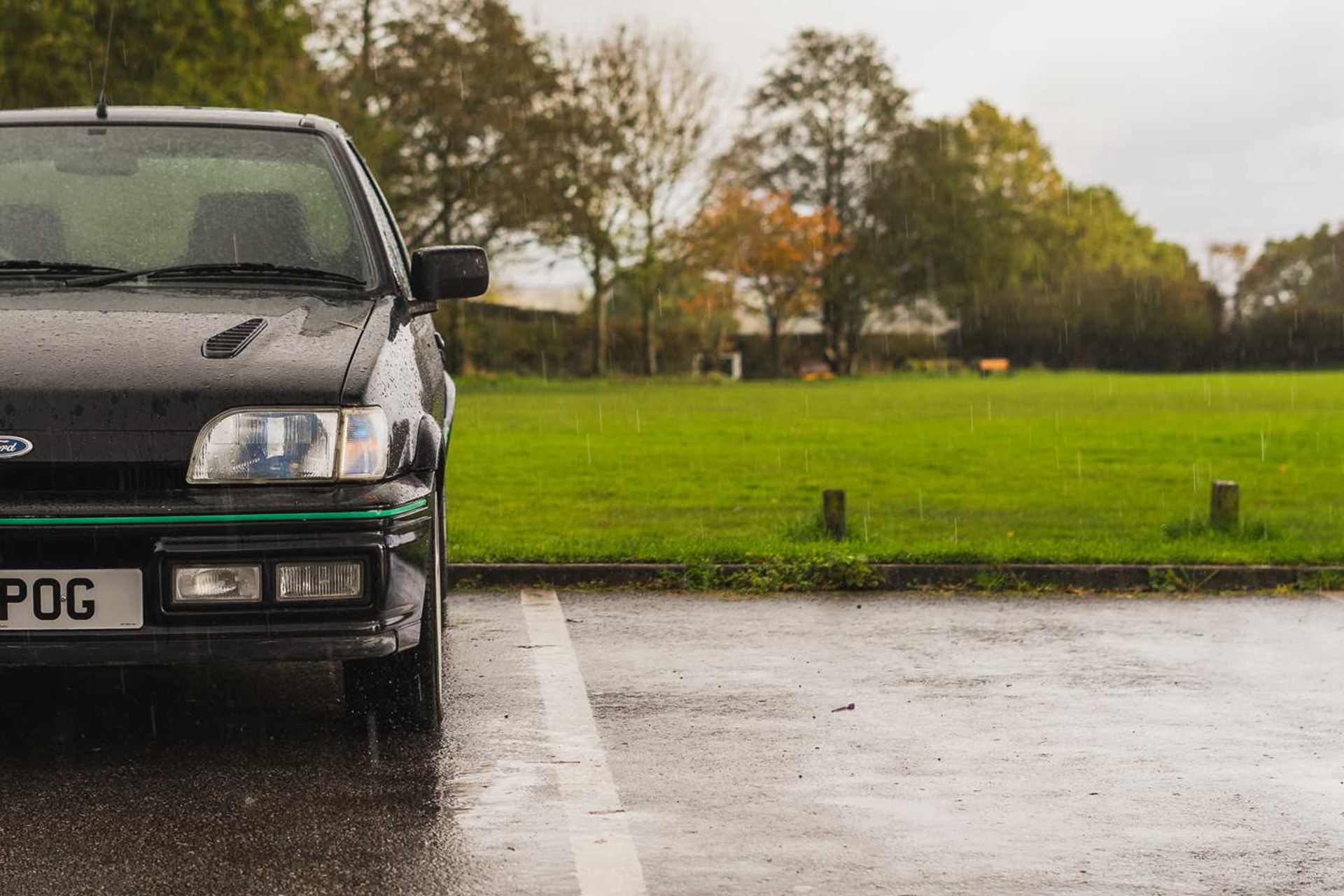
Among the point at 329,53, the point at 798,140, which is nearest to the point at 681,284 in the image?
the point at 798,140

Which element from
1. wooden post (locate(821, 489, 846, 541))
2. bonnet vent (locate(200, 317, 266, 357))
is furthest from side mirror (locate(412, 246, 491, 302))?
wooden post (locate(821, 489, 846, 541))

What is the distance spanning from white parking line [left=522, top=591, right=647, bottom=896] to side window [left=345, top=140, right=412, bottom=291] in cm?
155

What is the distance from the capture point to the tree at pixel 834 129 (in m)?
71.8

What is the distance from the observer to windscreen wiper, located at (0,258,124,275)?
5.56m

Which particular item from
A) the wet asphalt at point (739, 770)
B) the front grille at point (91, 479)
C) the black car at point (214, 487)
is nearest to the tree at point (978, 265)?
the wet asphalt at point (739, 770)

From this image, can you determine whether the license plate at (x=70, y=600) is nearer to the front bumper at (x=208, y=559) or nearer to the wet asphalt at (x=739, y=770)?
the front bumper at (x=208, y=559)

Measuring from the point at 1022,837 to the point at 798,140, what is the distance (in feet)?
227

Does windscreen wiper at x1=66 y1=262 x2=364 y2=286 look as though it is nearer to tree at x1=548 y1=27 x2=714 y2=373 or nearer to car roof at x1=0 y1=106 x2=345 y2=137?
car roof at x1=0 y1=106 x2=345 y2=137

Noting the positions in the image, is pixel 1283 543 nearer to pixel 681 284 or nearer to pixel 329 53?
pixel 329 53

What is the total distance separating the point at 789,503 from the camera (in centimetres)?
1409

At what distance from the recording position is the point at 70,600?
461 centimetres

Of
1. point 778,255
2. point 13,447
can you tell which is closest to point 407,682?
point 13,447

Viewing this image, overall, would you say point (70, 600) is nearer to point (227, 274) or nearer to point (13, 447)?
point (13, 447)

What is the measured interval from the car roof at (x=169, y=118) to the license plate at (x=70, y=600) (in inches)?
86.3
